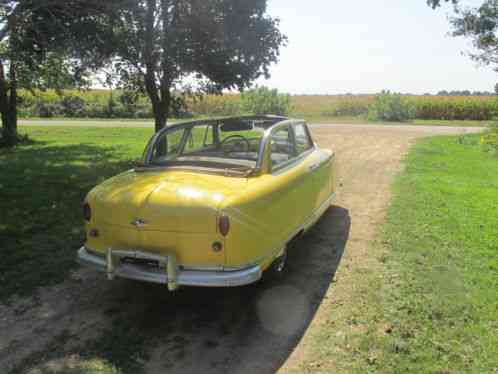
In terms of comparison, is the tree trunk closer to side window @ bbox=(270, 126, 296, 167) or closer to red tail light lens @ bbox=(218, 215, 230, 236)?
side window @ bbox=(270, 126, 296, 167)

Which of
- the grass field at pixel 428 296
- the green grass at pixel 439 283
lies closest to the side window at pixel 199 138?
the grass field at pixel 428 296

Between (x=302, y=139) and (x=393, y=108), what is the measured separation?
1006 inches

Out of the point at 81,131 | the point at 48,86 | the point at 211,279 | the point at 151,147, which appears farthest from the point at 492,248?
the point at 81,131

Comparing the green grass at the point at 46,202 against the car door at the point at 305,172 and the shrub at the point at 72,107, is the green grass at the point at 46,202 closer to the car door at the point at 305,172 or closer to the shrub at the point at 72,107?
the car door at the point at 305,172

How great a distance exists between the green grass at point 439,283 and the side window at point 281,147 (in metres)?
1.67

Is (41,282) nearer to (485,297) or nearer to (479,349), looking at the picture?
(479,349)

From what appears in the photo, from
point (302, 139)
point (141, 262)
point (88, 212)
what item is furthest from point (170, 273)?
point (302, 139)

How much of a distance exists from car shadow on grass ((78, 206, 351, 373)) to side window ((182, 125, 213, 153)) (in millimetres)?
1724

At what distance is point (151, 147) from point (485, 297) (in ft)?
12.4

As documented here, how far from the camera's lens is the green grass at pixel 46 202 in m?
4.79

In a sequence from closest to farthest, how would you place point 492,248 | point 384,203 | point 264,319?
point 264,319 < point 492,248 < point 384,203

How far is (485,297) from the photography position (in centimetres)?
399

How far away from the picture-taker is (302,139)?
5.78m

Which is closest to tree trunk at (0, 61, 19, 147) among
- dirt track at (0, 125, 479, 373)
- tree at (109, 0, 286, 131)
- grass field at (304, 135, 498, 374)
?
tree at (109, 0, 286, 131)
